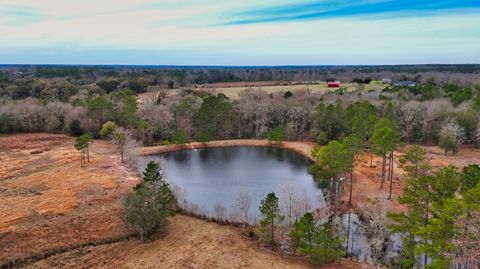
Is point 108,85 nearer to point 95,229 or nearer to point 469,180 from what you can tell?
point 95,229

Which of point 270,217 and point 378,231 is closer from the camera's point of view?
point 378,231

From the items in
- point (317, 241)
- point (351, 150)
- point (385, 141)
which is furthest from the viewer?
point (385, 141)

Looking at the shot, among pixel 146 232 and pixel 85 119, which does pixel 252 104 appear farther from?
pixel 146 232

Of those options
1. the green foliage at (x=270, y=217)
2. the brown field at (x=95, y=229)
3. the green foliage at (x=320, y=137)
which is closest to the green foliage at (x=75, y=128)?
the brown field at (x=95, y=229)

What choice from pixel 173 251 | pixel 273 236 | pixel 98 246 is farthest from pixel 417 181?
pixel 98 246

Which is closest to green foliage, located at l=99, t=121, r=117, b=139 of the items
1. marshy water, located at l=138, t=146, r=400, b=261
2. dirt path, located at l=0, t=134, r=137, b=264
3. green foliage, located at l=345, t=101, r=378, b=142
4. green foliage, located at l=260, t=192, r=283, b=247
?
dirt path, located at l=0, t=134, r=137, b=264

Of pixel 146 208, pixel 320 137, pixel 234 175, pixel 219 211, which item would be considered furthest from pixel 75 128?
pixel 146 208
